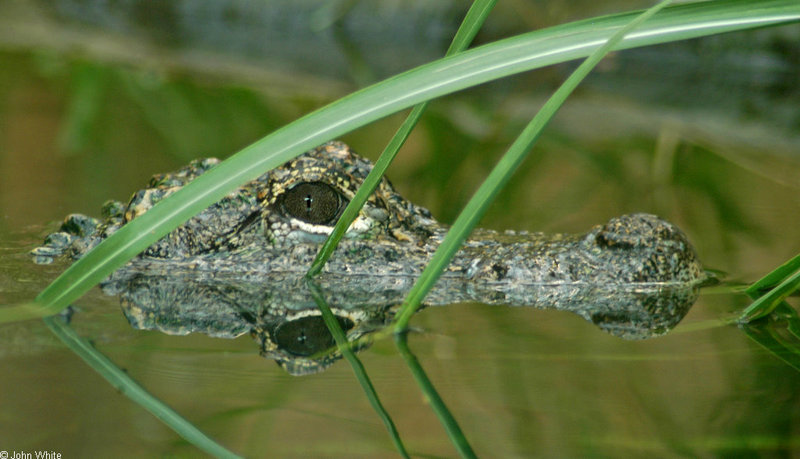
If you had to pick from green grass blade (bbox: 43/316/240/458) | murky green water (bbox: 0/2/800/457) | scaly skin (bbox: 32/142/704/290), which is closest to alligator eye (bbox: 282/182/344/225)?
scaly skin (bbox: 32/142/704/290)

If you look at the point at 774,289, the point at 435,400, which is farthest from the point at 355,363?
the point at 774,289

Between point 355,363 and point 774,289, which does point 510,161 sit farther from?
point 774,289

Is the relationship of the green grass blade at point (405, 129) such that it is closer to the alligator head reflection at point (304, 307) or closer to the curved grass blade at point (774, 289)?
the alligator head reflection at point (304, 307)

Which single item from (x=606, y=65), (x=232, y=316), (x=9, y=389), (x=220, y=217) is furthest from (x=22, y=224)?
(x=606, y=65)

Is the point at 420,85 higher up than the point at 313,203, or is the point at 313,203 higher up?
the point at 313,203

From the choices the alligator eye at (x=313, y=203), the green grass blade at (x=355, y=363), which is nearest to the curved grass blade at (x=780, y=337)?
the green grass blade at (x=355, y=363)

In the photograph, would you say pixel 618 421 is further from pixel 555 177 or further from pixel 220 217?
pixel 555 177
